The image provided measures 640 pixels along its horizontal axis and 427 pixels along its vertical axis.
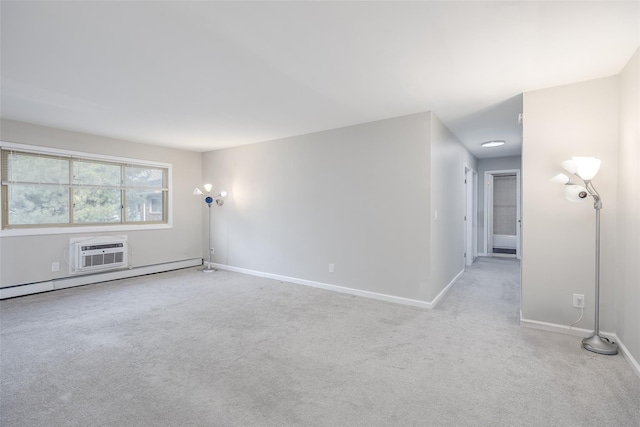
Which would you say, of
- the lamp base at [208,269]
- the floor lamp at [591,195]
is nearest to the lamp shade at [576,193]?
the floor lamp at [591,195]

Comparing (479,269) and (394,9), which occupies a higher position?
(394,9)

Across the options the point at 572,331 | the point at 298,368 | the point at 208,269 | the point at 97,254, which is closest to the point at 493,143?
the point at 572,331

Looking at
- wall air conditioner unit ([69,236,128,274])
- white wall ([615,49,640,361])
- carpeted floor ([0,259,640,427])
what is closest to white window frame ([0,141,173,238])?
wall air conditioner unit ([69,236,128,274])

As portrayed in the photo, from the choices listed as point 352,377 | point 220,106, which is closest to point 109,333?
point 352,377

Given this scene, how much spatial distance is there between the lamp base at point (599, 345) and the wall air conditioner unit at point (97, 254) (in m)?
6.04

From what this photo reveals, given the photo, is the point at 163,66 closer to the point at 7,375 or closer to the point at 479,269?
the point at 7,375

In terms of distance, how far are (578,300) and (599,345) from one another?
17.3 inches

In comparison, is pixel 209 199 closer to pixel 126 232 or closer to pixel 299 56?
pixel 126 232

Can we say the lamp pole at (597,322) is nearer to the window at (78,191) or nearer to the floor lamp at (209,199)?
the floor lamp at (209,199)

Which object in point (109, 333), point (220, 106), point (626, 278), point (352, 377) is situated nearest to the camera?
point (352, 377)

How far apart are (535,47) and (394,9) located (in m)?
1.19

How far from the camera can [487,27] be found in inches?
75.6

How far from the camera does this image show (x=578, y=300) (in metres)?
2.80

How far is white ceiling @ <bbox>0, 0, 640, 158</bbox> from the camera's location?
1.79 m
